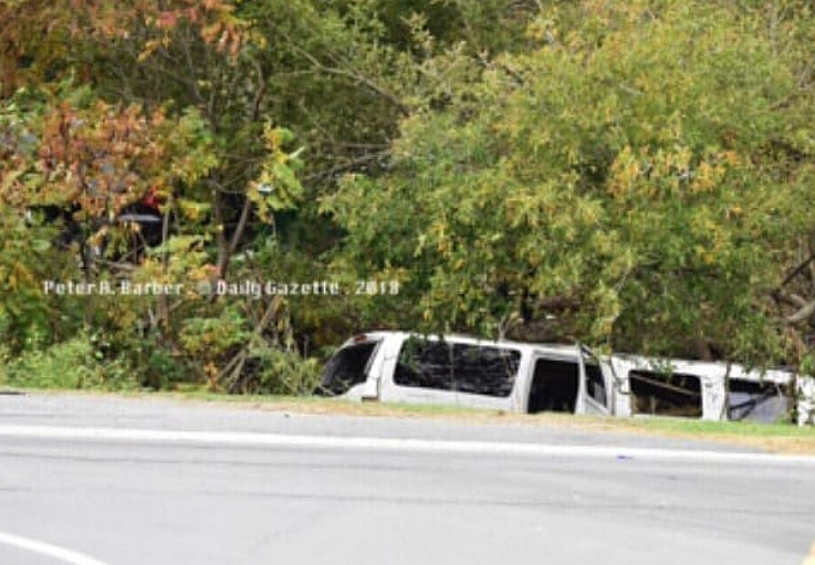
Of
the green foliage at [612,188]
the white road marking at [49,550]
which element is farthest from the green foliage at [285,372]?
the white road marking at [49,550]

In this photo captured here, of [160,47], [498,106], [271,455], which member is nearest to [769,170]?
[498,106]

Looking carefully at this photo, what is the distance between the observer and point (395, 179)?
1878 cm

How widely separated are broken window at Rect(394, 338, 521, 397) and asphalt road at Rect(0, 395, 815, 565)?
564cm

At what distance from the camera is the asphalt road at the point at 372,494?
873 centimetres

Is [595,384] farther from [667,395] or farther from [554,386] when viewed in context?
[667,395]

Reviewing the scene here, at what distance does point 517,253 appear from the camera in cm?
1759

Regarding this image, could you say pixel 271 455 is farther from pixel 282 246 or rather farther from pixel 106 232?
pixel 282 246

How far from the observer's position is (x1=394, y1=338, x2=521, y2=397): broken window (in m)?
19.4

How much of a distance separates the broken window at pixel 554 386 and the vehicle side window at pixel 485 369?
0.29m

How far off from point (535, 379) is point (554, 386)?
31 centimetres

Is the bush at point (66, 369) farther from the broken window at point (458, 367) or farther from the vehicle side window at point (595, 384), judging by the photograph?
the vehicle side window at point (595, 384)

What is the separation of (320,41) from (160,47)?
6.88 feet

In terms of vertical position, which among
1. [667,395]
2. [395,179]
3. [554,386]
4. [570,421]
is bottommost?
[667,395]

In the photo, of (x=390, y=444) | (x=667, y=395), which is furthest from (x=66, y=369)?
(x=667, y=395)
